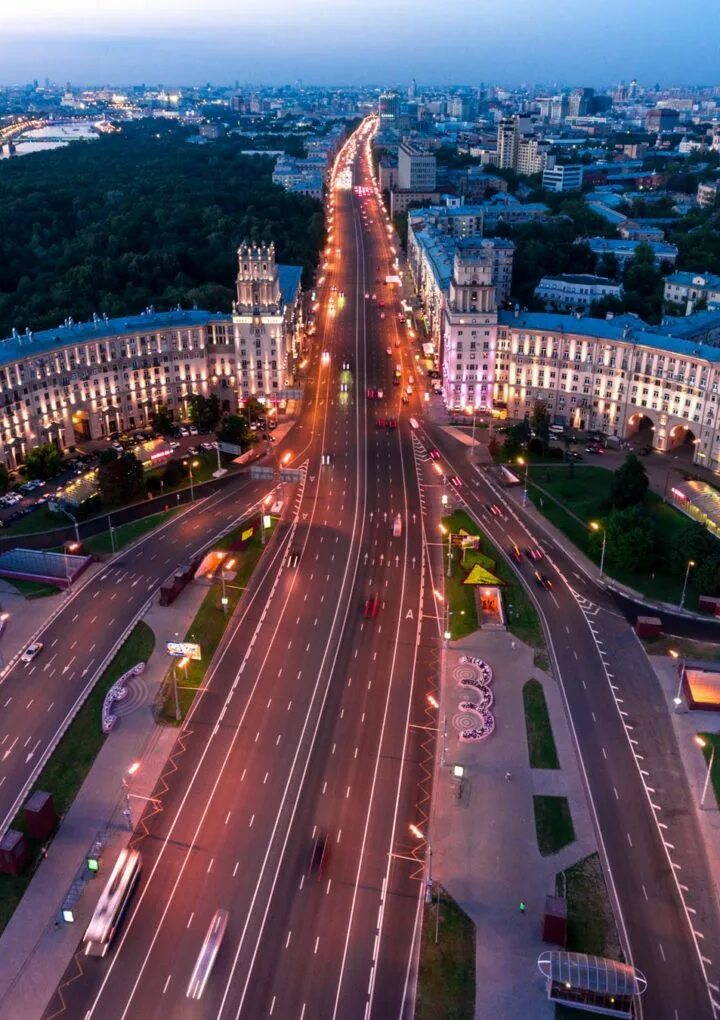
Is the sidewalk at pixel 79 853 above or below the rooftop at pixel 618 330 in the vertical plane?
below

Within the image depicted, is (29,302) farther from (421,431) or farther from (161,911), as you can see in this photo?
(161,911)

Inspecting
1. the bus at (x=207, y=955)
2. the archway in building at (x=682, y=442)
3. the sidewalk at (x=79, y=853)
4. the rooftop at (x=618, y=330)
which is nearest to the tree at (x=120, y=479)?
the sidewalk at (x=79, y=853)

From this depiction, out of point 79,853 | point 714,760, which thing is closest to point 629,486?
point 714,760

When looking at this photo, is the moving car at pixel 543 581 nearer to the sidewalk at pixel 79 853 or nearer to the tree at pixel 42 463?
the sidewalk at pixel 79 853

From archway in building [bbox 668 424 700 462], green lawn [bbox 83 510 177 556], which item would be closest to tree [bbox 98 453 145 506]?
green lawn [bbox 83 510 177 556]

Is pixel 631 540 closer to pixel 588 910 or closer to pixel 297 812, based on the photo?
pixel 588 910

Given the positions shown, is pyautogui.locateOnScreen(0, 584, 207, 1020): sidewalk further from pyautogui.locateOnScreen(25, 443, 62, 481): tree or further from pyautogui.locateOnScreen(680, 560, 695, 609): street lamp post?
pyautogui.locateOnScreen(680, 560, 695, 609): street lamp post
